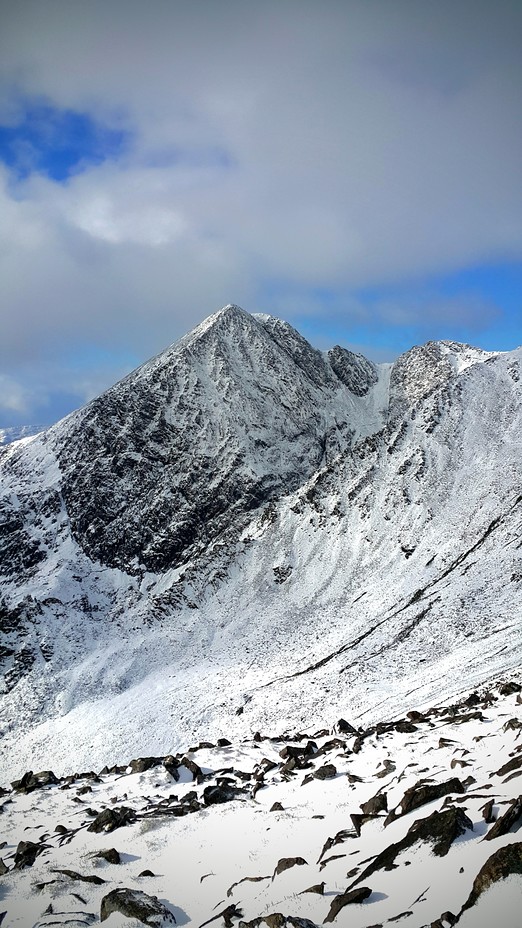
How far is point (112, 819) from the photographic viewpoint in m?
19.0

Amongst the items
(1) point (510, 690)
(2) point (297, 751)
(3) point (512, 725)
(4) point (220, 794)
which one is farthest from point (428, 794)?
(1) point (510, 690)

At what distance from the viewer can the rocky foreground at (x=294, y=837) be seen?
988 cm

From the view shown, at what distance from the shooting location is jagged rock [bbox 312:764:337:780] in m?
20.0

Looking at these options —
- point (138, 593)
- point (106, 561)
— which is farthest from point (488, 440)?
point (106, 561)

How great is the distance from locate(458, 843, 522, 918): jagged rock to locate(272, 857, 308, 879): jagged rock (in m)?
5.91

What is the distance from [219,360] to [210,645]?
229 feet

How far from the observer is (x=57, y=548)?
87125 millimetres

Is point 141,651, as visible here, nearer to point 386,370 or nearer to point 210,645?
point 210,645

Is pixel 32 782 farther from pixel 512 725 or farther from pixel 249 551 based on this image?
pixel 249 551

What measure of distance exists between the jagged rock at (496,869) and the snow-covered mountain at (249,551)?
104 feet

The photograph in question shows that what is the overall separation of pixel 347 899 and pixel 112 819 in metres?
12.5

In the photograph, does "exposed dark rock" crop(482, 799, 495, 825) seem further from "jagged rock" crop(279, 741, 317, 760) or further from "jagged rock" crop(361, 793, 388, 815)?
"jagged rock" crop(279, 741, 317, 760)

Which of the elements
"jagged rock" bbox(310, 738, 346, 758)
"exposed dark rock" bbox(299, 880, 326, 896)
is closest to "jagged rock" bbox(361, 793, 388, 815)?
"exposed dark rock" bbox(299, 880, 326, 896)

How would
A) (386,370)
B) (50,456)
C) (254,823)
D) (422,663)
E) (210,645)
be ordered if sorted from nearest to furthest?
1. (254,823)
2. (422,663)
3. (210,645)
4. (50,456)
5. (386,370)
